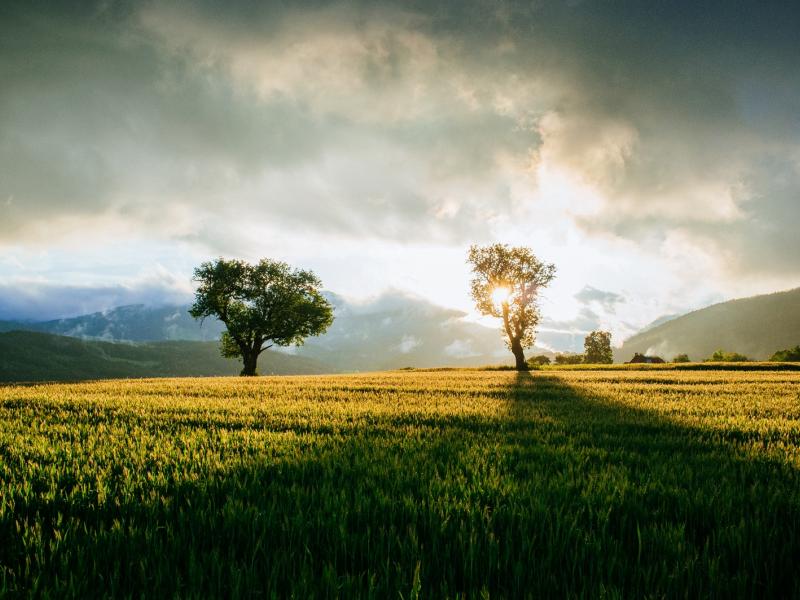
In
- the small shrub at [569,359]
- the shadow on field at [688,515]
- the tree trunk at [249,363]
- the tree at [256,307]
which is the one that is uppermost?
the tree at [256,307]

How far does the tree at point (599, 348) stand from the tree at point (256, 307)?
365 ft

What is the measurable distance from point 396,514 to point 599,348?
15326cm

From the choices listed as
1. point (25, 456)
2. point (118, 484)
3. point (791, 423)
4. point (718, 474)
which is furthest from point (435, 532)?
point (791, 423)

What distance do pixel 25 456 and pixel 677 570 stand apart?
688cm

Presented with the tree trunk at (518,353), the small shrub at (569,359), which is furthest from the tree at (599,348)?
the tree trunk at (518,353)

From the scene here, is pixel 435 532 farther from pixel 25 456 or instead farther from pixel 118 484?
pixel 25 456

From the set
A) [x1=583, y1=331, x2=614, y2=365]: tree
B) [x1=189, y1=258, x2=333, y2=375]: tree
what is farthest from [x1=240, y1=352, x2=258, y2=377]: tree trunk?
[x1=583, y1=331, x2=614, y2=365]: tree

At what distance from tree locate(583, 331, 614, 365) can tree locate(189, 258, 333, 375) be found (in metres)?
111

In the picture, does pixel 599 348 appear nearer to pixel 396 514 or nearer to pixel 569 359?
pixel 569 359

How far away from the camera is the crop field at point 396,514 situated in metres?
2.19

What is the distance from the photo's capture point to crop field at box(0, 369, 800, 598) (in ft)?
7.19

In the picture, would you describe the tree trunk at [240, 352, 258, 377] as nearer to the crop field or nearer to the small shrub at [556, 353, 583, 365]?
the crop field

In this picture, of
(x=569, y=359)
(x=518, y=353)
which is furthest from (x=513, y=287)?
(x=569, y=359)

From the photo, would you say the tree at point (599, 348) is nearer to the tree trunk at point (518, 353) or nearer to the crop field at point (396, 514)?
the tree trunk at point (518, 353)
